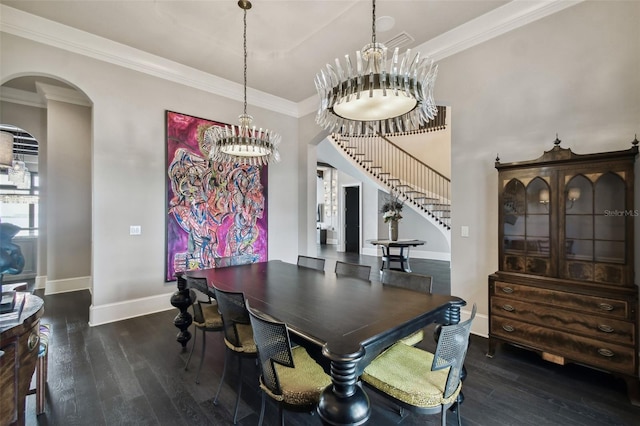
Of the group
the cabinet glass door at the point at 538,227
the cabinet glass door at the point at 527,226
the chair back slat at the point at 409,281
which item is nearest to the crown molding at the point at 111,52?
the chair back slat at the point at 409,281

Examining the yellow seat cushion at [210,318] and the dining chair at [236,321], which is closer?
the dining chair at [236,321]

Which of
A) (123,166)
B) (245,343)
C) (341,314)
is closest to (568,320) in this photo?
(341,314)

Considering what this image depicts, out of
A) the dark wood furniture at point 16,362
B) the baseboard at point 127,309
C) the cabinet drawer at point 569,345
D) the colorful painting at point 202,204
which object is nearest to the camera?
the dark wood furniture at point 16,362

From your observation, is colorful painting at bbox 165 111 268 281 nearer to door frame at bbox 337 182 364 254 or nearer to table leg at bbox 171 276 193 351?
table leg at bbox 171 276 193 351

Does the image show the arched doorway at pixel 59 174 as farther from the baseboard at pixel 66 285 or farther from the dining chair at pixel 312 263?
the dining chair at pixel 312 263

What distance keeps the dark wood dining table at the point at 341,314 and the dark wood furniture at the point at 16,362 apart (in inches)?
41.5

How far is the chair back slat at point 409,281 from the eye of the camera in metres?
2.26

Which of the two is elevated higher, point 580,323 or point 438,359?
point 438,359

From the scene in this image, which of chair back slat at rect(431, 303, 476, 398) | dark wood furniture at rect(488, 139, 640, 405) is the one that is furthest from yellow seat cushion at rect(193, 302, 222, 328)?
dark wood furniture at rect(488, 139, 640, 405)

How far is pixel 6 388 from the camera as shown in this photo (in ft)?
3.68

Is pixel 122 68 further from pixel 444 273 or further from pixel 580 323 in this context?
pixel 444 273

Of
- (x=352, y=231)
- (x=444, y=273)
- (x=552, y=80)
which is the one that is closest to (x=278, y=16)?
(x=552, y=80)

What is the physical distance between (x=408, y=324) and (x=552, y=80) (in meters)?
2.84

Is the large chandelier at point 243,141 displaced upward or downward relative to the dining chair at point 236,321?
upward
